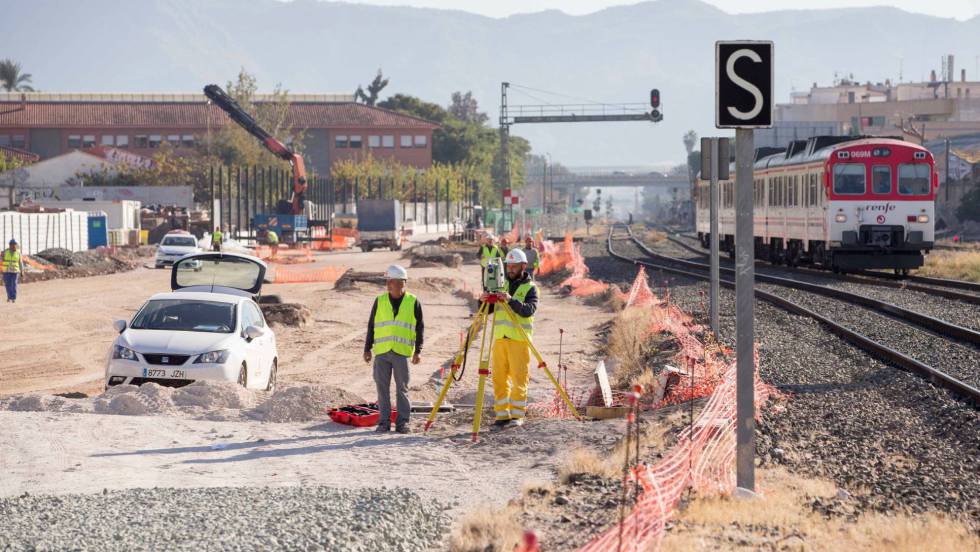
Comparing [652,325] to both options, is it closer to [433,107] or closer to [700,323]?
[700,323]

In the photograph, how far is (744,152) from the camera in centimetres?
944

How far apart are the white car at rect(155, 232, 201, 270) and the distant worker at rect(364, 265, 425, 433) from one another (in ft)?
125

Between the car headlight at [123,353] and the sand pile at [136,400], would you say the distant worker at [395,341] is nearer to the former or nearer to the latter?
the sand pile at [136,400]

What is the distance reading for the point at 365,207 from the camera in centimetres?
6669

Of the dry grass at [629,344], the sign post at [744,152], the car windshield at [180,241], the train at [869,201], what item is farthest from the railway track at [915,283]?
the car windshield at [180,241]

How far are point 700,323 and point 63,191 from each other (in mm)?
69734

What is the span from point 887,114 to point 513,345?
6277 inches

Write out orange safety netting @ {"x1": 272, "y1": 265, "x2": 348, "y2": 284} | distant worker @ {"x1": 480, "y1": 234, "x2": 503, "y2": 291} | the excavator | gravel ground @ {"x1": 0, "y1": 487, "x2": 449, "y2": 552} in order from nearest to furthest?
1. gravel ground @ {"x1": 0, "y1": 487, "x2": 449, "y2": 552}
2. distant worker @ {"x1": 480, "y1": 234, "x2": 503, "y2": 291}
3. orange safety netting @ {"x1": 272, "y1": 265, "x2": 348, "y2": 284}
4. the excavator

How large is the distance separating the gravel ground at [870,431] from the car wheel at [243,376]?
6129mm

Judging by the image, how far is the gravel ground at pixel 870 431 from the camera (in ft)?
33.4

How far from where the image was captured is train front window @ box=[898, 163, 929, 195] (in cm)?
3484

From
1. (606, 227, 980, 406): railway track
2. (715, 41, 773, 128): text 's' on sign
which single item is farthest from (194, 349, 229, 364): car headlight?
(606, 227, 980, 406): railway track

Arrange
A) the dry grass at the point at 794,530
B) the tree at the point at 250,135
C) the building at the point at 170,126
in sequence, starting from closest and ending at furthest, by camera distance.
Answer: the dry grass at the point at 794,530 → the tree at the point at 250,135 → the building at the point at 170,126

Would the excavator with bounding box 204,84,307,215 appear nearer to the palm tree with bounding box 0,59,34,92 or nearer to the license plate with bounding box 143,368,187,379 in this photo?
the license plate with bounding box 143,368,187,379
